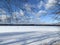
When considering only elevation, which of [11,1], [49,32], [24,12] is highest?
[11,1]

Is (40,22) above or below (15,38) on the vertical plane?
above

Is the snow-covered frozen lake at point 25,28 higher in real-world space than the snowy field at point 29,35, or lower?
higher

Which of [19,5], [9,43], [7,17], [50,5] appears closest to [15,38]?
[9,43]

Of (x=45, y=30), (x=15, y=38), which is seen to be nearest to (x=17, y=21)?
(x=15, y=38)

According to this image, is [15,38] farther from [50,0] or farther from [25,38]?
[50,0]

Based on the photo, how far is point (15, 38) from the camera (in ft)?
4.96

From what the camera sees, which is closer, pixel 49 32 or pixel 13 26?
pixel 13 26

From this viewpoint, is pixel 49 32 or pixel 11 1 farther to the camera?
pixel 49 32

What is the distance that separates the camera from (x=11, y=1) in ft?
4.82

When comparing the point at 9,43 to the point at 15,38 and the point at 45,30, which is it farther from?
the point at 45,30

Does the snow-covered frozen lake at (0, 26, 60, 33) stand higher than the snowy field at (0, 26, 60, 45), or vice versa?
the snow-covered frozen lake at (0, 26, 60, 33)

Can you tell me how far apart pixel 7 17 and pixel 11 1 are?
6.7 inches

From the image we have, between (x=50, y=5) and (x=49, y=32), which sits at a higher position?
(x=50, y=5)

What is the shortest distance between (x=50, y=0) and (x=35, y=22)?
0.93 feet
